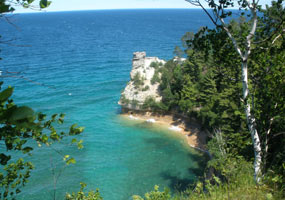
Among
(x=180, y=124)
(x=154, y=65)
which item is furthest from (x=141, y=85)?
(x=180, y=124)

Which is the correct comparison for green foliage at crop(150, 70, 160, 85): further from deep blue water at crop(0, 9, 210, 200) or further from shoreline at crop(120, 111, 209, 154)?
deep blue water at crop(0, 9, 210, 200)

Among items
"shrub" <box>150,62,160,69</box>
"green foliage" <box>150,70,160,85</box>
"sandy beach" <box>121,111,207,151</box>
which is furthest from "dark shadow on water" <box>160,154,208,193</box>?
"shrub" <box>150,62,160,69</box>

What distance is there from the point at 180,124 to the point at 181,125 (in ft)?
0.75

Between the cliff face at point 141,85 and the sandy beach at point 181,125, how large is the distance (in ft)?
5.47

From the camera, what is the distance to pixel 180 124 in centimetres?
3447

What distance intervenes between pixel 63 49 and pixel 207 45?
85132mm

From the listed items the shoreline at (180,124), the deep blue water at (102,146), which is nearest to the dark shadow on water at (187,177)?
the deep blue water at (102,146)

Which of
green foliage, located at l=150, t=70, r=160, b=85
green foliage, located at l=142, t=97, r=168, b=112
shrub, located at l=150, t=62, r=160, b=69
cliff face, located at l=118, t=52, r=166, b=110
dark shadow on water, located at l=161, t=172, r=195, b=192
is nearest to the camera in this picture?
dark shadow on water, located at l=161, t=172, r=195, b=192

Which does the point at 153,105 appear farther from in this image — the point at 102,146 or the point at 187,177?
the point at 187,177

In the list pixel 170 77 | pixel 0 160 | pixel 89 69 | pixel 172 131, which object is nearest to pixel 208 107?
pixel 172 131

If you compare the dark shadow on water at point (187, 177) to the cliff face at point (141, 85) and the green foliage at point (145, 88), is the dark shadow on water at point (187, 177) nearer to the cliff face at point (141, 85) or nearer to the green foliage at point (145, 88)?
the cliff face at point (141, 85)

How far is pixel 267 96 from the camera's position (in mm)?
7848

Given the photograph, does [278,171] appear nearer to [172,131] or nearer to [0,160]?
[0,160]

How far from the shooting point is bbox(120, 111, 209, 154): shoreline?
100 ft
